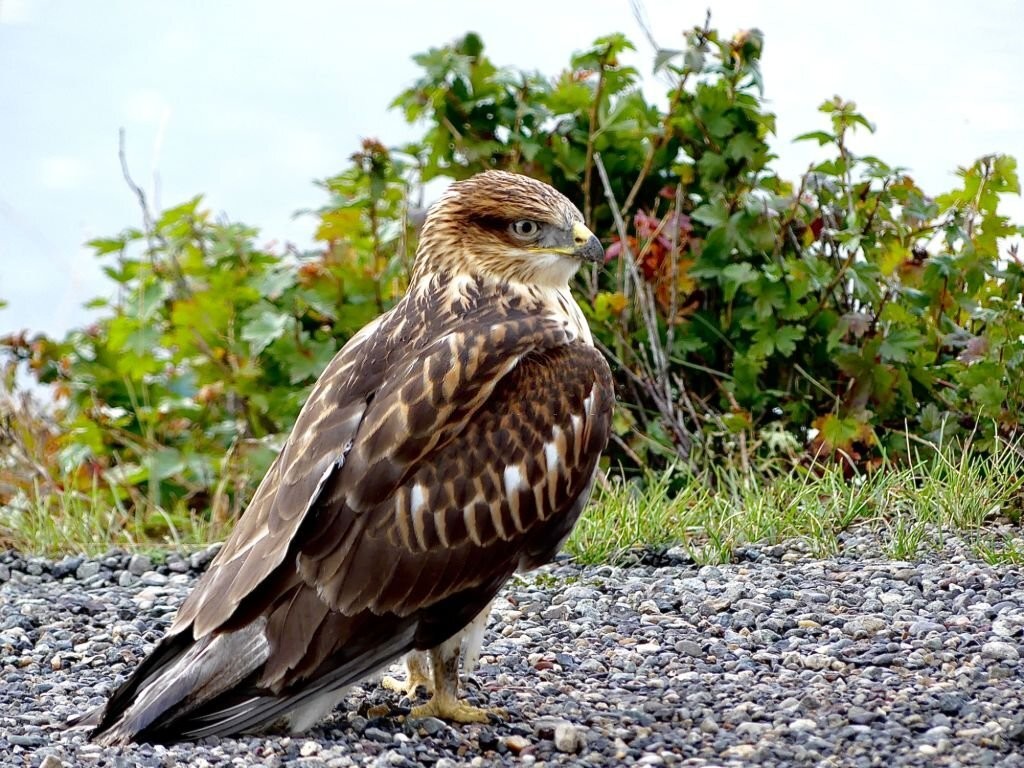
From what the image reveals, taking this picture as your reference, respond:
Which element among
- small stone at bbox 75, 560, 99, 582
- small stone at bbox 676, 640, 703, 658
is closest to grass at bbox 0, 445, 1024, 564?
small stone at bbox 676, 640, 703, 658

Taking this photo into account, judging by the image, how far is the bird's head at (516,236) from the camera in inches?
195

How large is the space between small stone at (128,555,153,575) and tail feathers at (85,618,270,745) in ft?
8.88

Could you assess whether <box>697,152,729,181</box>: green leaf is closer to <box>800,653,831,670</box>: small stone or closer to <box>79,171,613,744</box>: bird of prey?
<box>79,171,613,744</box>: bird of prey

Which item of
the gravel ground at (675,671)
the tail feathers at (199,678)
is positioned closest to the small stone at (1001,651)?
the gravel ground at (675,671)

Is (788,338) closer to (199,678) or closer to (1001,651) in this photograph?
(1001,651)

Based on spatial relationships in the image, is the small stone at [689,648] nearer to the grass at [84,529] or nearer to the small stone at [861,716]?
the small stone at [861,716]

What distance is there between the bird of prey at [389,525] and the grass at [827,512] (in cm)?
186

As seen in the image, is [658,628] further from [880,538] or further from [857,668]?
[880,538]

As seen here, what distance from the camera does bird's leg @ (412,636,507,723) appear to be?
4578mm

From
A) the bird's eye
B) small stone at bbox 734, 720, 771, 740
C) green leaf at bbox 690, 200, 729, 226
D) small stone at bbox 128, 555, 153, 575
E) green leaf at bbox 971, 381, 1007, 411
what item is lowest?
small stone at bbox 734, 720, 771, 740

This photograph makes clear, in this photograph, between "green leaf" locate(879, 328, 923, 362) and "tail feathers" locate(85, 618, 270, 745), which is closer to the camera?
"tail feathers" locate(85, 618, 270, 745)

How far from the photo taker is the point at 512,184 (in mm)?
5016

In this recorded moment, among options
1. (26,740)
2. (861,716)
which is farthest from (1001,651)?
(26,740)

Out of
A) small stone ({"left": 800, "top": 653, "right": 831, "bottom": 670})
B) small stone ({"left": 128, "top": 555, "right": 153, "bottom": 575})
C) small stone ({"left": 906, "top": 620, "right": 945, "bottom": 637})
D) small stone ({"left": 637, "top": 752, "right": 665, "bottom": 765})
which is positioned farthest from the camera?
small stone ({"left": 128, "top": 555, "right": 153, "bottom": 575})
